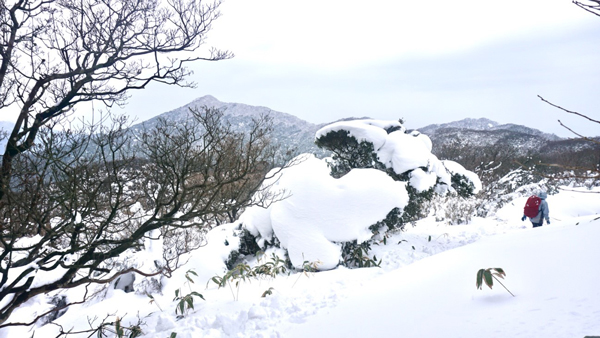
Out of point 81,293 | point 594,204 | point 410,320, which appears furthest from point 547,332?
point 594,204

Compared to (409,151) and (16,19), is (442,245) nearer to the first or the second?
(409,151)

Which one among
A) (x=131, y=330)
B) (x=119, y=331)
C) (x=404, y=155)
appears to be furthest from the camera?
(x=404, y=155)

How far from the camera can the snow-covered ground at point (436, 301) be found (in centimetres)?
199

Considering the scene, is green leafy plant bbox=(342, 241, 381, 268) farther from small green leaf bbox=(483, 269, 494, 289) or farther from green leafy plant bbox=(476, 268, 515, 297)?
small green leaf bbox=(483, 269, 494, 289)

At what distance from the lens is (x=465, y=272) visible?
3.13m

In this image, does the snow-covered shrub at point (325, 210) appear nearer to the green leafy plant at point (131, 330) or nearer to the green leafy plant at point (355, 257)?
the green leafy plant at point (355, 257)

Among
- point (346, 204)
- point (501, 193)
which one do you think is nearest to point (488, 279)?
point (346, 204)

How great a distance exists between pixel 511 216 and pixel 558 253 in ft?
34.9

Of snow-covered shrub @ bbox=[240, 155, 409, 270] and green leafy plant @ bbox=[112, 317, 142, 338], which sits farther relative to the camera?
snow-covered shrub @ bbox=[240, 155, 409, 270]

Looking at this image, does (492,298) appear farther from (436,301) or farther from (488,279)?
(436,301)

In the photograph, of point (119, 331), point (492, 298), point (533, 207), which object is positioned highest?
point (492, 298)

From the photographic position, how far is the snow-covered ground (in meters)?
1.99

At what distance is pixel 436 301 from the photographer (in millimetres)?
2701

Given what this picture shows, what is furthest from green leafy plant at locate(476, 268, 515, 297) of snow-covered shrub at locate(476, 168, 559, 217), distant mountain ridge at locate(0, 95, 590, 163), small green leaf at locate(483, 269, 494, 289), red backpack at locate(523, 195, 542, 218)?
snow-covered shrub at locate(476, 168, 559, 217)
